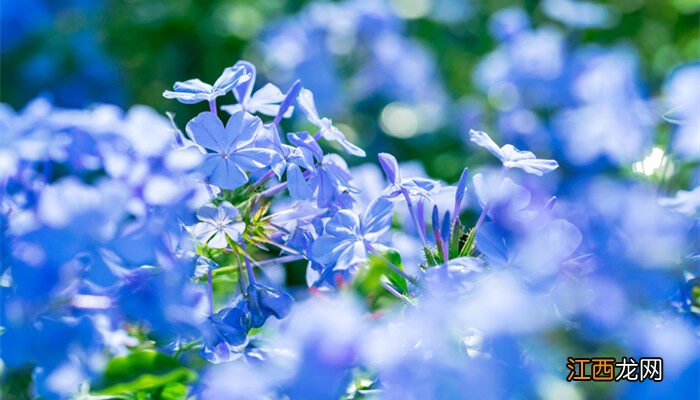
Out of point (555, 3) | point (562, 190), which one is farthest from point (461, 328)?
point (555, 3)

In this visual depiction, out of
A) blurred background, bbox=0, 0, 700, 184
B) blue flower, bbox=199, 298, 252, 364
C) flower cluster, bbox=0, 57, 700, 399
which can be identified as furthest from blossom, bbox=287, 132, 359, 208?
blurred background, bbox=0, 0, 700, 184

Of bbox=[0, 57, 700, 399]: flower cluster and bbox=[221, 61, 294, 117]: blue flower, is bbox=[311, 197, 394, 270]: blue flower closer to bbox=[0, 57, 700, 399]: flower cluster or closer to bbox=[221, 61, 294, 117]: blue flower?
bbox=[0, 57, 700, 399]: flower cluster

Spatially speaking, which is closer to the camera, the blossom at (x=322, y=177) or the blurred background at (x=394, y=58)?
the blossom at (x=322, y=177)

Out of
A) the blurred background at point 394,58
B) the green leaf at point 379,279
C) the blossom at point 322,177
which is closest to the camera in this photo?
A: the green leaf at point 379,279

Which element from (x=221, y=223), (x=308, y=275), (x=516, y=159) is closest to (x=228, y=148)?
(x=221, y=223)

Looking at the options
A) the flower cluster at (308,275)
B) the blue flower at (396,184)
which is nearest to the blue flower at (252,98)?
the flower cluster at (308,275)

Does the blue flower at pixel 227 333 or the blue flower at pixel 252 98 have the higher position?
the blue flower at pixel 252 98

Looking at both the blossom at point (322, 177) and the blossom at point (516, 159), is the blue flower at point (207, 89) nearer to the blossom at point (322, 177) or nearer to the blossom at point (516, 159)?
the blossom at point (322, 177)
